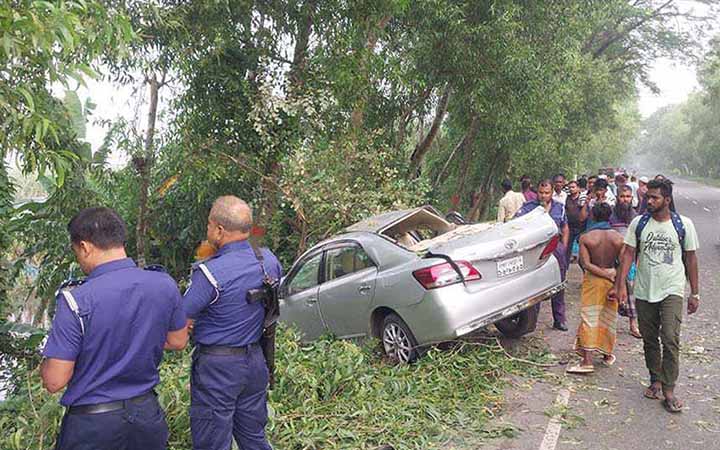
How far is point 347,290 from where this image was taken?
666 cm

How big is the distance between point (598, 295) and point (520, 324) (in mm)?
1189

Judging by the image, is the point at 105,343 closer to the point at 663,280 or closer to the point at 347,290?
the point at 347,290

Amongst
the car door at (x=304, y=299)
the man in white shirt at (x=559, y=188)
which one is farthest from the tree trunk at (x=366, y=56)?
the car door at (x=304, y=299)

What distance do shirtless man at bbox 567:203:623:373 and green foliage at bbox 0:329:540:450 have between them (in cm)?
70

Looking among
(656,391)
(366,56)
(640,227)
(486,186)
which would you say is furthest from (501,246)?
(486,186)

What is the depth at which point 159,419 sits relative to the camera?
286cm

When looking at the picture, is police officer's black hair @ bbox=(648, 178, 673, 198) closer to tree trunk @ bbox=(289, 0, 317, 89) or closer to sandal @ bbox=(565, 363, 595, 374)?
sandal @ bbox=(565, 363, 595, 374)

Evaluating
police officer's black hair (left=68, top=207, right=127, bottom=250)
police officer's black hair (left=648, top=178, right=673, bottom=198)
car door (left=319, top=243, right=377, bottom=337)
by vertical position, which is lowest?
car door (left=319, top=243, right=377, bottom=337)

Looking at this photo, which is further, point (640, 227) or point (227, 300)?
point (640, 227)

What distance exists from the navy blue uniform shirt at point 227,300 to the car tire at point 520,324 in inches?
160

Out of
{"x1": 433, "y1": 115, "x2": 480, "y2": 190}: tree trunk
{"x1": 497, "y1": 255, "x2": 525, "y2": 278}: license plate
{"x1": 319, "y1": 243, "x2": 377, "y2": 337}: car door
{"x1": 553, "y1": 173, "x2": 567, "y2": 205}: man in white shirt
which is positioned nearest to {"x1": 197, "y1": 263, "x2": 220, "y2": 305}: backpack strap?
{"x1": 319, "y1": 243, "x2": 377, "y2": 337}: car door

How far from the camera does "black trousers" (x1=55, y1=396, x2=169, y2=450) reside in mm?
2602

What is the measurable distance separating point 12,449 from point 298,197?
6130 millimetres

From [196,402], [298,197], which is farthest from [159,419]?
[298,197]
